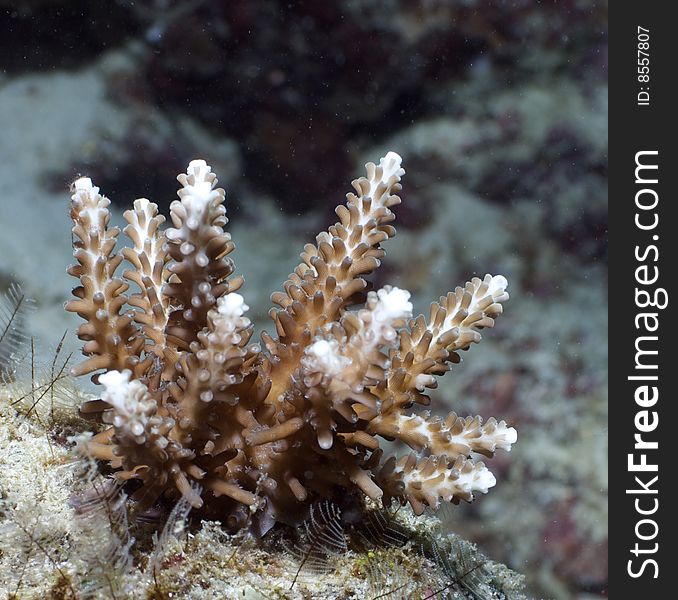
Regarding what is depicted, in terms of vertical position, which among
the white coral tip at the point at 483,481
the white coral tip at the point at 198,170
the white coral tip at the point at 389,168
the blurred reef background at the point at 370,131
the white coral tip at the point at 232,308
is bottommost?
the white coral tip at the point at 483,481

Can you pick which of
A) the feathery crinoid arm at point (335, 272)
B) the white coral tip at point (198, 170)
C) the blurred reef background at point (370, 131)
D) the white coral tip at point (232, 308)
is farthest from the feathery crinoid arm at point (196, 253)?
the blurred reef background at point (370, 131)

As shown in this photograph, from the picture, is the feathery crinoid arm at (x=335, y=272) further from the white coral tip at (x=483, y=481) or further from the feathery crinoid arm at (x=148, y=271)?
the white coral tip at (x=483, y=481)

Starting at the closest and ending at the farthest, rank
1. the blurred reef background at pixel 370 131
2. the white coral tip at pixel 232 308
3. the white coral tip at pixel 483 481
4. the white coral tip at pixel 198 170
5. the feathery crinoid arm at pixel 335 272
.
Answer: the white coral tip at pixel 232 308 → the white coral tip at pixel 198 170 → the white coral tip at pixel 483 481 → the feathery crinoid arm at pixel 335 272 → the blurred reef background at pixel 370 131

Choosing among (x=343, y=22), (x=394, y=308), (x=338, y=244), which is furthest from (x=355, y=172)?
A: (x=394, y=308)

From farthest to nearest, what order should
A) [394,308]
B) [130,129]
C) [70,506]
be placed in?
[130,129] < [70,506] < [394,308]

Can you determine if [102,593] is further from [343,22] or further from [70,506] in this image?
[343,22]

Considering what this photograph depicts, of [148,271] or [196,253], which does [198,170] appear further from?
[148,271]

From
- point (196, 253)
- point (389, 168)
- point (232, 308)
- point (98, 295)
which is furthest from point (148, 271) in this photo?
point (389, 168)
